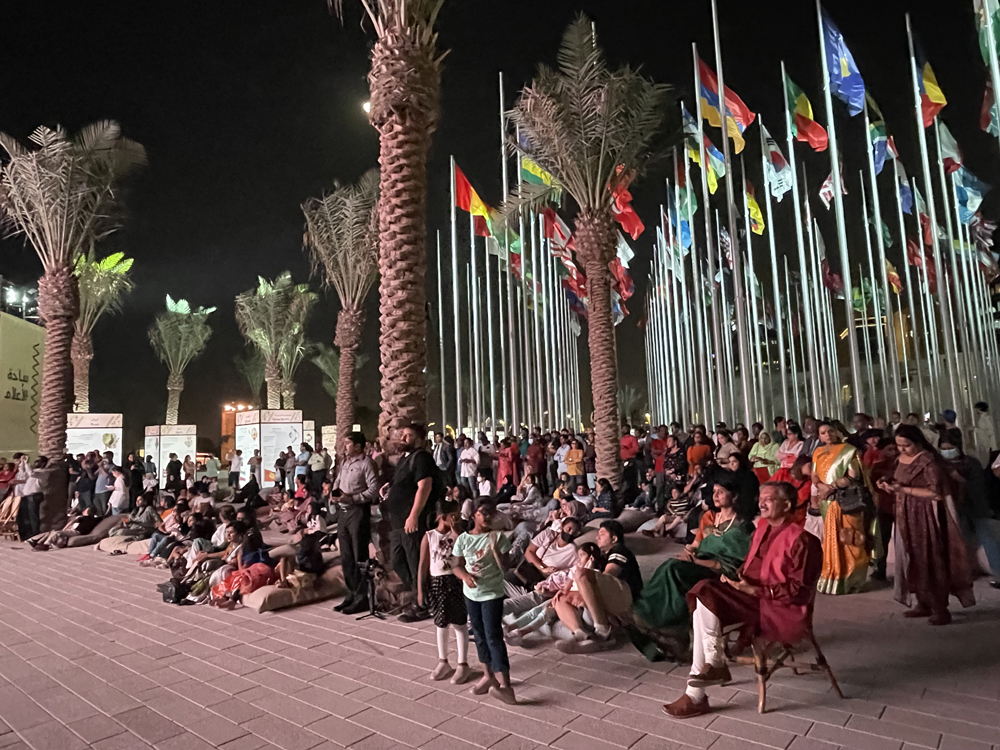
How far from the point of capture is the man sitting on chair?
3959 millimetres

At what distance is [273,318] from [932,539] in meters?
34.2

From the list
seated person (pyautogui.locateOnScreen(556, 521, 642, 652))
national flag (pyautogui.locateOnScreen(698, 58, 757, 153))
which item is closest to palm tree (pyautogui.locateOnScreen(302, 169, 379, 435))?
national flag (pyautogui.locateOnScreen(698, 58, 757, 153))

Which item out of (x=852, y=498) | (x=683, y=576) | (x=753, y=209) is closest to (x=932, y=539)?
(x=852, y=498)

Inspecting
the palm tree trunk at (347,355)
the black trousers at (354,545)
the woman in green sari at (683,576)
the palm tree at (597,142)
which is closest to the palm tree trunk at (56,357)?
the palm tree trunk at (347,355)

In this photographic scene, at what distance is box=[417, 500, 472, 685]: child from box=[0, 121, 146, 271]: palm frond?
17477 millimetres

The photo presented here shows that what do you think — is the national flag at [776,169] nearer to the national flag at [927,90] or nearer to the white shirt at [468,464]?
the national flag at [927,90]

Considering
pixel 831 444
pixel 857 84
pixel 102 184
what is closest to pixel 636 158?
pixel 857 84

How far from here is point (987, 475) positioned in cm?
823

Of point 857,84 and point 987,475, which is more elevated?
point 857,84

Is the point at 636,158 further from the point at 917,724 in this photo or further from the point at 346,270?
the point at 917,724

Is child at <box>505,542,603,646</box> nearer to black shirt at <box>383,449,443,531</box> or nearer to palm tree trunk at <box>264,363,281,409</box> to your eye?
black shirt at <box>383,449,443,531</box>

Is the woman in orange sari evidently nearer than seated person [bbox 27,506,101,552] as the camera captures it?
Yes

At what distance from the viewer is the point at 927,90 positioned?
15.6 metres

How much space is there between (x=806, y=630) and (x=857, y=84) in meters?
15.0
